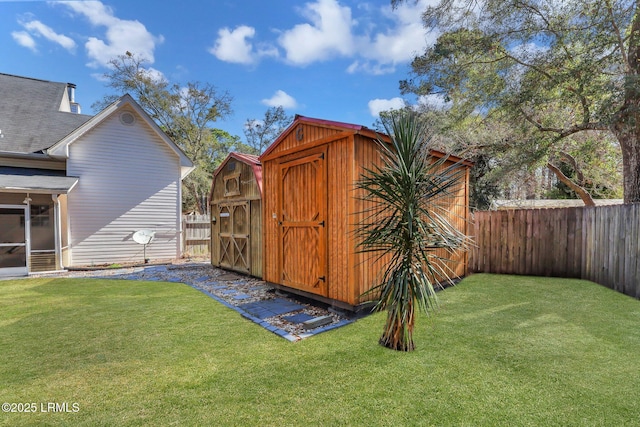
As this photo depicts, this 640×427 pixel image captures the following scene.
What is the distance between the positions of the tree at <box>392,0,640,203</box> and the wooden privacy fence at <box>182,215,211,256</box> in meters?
11.4

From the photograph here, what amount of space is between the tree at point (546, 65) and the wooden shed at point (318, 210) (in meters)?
4.29

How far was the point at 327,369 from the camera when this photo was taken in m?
2.98

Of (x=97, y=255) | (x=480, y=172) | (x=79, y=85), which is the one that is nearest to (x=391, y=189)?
(x=97, y=255)

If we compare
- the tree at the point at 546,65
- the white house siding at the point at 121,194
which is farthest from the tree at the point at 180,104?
the tree at the point at 546,65

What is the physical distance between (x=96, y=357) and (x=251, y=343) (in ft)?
5.74

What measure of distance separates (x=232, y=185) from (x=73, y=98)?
45.4 feet

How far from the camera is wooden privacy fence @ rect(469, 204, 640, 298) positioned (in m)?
5.48

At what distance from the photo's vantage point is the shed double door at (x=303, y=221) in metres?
4.93

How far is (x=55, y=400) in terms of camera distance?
2518 millimetres

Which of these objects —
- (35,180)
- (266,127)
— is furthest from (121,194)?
(266,127)

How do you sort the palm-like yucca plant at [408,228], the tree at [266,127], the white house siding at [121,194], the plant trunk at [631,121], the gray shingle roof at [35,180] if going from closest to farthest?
1. the palm-like yucca plant at [408,228]
2. the plant trunk at [631,121]
3. the gray shingle roof at [35,180]
4. the white house siding at [121,194]
5. the tree at [266,127]

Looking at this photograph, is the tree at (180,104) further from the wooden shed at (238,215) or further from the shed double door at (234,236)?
the shed double door at (234,236)

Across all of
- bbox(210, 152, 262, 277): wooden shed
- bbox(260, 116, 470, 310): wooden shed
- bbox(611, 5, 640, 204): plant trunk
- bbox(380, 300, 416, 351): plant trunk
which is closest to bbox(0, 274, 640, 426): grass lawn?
bbox(380, 300, 416, 351): plant trunk

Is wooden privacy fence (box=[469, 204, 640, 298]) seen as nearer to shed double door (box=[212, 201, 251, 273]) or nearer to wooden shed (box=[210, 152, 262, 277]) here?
wooden shed (box=[210, 152, 262, 277])
